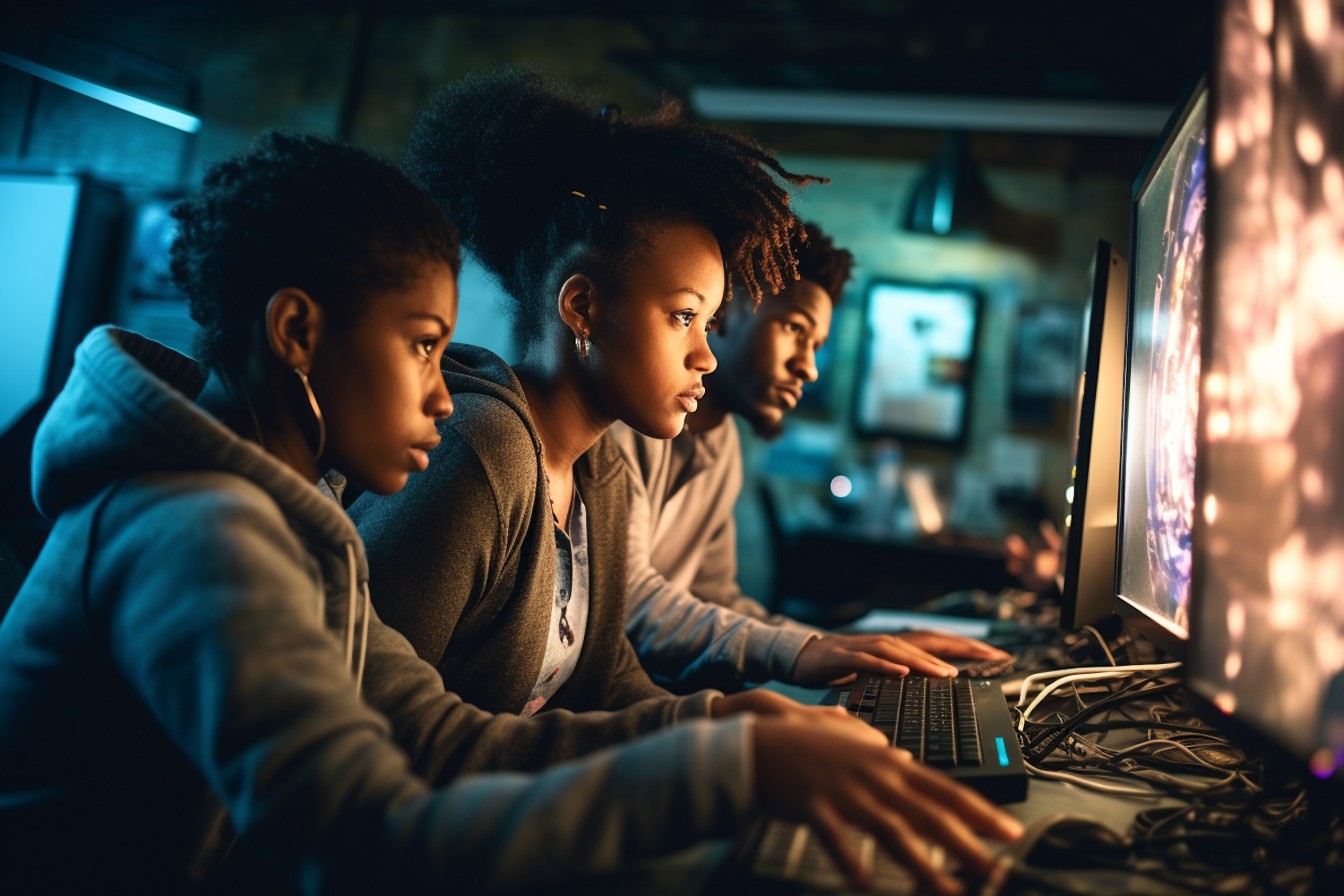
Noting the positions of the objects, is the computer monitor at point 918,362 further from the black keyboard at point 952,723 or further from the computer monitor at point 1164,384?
the black keyboard at point 952,723

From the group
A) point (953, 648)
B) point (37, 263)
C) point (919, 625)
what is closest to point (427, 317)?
point (953, 648)

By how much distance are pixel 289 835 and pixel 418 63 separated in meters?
5.25

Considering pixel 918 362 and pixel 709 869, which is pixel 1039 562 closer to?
pixel 709 869

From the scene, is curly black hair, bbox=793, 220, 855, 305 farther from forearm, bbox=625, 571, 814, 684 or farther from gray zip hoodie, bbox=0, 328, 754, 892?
gray zip hoodie, bbox=0, 328, 754, 892

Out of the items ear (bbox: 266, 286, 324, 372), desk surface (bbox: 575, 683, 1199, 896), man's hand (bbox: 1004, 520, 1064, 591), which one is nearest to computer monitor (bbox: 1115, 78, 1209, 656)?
desk surface (bbox: 575, 683, 1199, 896)

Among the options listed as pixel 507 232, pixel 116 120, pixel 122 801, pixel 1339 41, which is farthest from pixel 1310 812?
pixel 116 120

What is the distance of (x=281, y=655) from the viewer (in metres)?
0.55

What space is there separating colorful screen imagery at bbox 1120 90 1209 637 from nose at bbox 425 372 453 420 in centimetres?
68

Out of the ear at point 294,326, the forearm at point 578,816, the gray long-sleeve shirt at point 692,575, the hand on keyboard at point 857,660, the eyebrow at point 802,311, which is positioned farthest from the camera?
the eyebrow at point 802,311

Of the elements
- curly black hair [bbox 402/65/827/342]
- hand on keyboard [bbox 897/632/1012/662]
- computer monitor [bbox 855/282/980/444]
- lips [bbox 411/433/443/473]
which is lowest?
hand on keyboard [bbox 897/632/1012/662]

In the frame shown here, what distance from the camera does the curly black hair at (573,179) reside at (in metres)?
1.19

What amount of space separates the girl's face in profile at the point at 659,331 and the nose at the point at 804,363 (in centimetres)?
→ 74

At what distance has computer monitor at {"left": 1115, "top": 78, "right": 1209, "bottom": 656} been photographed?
0.90 meters

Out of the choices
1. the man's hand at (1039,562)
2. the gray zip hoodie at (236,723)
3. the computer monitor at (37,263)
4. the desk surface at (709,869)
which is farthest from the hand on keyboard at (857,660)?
the computer monitor at (37,263)
